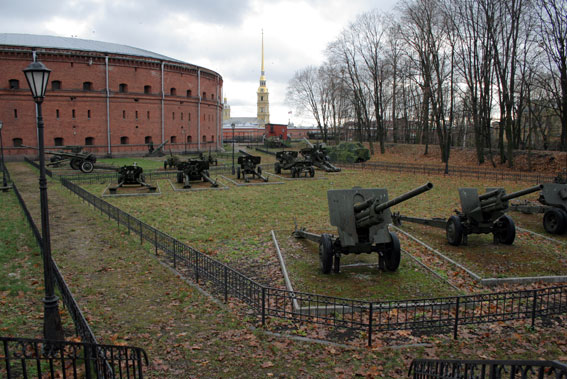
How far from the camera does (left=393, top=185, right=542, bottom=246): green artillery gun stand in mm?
11914

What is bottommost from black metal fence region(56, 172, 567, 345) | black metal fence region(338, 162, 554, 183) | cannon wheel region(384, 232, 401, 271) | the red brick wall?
black metal fence region(56, 172, 567, 345)

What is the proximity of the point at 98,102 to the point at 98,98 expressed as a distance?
0.41 metres

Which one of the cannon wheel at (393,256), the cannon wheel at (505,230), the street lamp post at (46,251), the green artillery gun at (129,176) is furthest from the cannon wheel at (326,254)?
the green artillery gun at (129,176)

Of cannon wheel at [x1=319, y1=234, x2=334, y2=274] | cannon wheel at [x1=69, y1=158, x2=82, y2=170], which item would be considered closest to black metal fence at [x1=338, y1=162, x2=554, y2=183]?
cannon wheel at [x1=319, y1=234, x2=334, y2=274]

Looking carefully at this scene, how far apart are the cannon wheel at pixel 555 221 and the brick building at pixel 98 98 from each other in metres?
40.3

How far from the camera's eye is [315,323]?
749cm

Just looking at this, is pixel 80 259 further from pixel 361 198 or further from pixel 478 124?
pixel 478 124

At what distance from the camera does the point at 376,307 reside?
7297mm

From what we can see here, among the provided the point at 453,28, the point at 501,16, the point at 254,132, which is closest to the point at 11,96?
the point at 453,28

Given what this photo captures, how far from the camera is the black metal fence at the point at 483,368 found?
9.16ft

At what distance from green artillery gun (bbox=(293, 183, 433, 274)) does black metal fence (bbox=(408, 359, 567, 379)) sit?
3.98 metres

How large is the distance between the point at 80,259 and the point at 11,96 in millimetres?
37650

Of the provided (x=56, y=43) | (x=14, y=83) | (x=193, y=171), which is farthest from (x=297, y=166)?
(x=56, y=43)

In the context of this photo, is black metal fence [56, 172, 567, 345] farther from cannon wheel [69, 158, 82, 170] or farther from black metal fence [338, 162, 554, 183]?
cannon wheel [69, 158, 82, 170]
